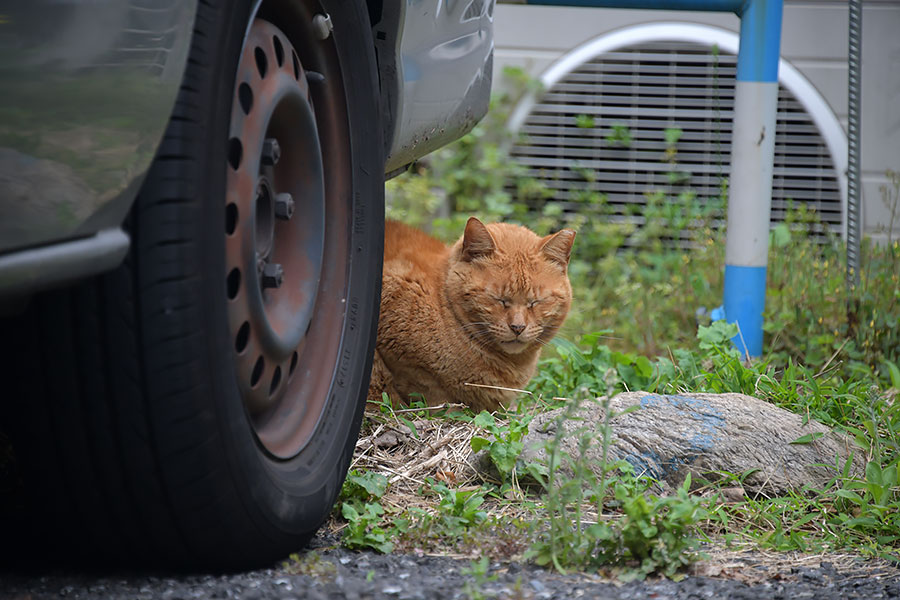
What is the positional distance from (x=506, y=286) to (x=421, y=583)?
5.68 feet

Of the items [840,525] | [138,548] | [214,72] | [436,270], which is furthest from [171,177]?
[436,270]

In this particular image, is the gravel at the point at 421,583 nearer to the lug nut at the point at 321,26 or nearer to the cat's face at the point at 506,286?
the lug nut at the point at 321,26

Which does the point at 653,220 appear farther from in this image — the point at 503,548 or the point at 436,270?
the point at 503,548

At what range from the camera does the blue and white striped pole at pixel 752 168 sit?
142 inches

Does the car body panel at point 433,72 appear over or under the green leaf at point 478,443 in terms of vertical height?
over

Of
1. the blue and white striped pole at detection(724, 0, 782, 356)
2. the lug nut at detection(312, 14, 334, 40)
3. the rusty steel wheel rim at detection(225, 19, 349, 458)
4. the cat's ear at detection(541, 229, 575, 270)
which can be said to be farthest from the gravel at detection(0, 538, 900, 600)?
the blue and white striped pole at detection(724, 0, 782, 356)

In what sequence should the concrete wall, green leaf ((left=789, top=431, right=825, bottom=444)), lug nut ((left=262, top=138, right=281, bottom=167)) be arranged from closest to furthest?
lug nut ((left=262, top=138, right=281, bottom=167)) < green leaf ((left=789, top=431, right=825, bottom=444)) < the concrete wall

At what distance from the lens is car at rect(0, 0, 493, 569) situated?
1272 millimetres

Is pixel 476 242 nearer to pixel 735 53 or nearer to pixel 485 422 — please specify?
pixel 485 422

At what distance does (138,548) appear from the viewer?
5.24 feet

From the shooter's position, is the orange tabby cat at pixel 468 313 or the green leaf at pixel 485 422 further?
the orange tabby cat at pixel 468 313

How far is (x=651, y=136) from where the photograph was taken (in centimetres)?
574

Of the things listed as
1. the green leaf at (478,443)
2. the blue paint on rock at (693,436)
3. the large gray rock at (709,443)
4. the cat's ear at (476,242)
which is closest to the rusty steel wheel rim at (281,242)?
the green leaf at (478,443)

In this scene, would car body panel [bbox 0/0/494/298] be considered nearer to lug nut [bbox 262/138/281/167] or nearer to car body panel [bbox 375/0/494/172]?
lug nut [bbox 262/138/281/167]
